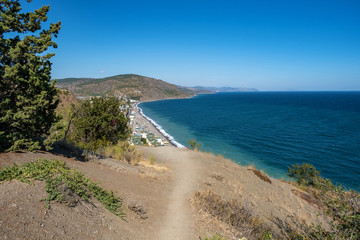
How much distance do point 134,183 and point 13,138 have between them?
5.37m

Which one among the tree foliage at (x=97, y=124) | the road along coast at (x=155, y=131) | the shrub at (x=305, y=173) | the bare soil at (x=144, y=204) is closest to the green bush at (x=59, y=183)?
the bare soil at (x=144, y=204)

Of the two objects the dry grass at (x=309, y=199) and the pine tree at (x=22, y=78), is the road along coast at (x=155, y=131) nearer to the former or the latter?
the dry grass at (x=309, y=199)

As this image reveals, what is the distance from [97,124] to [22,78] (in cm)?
594

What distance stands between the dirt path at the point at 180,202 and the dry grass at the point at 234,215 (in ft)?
2.56

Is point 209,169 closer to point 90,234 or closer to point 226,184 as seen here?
point 226,184

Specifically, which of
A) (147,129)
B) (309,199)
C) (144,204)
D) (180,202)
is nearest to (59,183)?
(144,204)

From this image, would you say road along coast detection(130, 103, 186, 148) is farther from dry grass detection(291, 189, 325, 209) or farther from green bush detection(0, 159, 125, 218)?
green bush detection(0, 159, 125, 218)

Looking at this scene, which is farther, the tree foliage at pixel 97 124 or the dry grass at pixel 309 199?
the dry grass at pixel 309 199

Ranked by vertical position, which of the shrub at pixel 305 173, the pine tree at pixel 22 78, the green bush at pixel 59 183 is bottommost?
the shrub at pixel 305 173

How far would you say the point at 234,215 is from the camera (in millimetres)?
8141

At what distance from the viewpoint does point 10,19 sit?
787cm

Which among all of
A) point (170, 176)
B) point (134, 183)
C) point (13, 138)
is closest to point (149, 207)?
point (134, 183)

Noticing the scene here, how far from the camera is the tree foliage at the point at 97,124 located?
1340cm

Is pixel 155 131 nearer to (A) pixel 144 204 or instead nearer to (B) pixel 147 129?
(B) pixel 147 129
